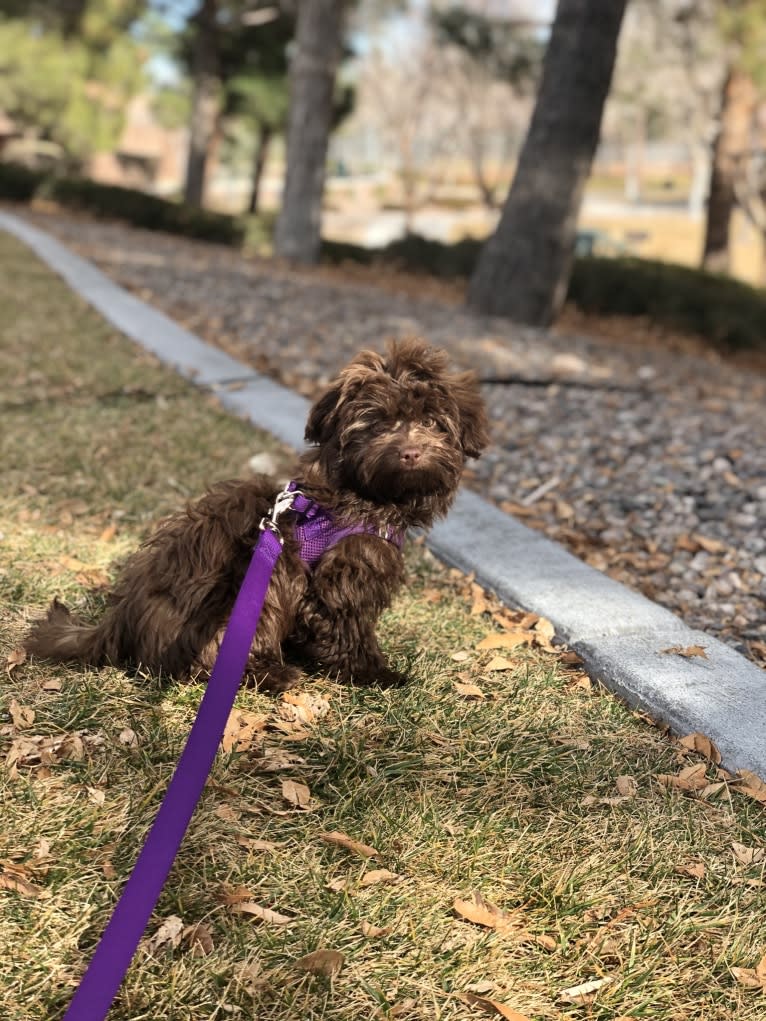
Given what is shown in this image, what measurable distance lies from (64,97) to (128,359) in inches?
1204

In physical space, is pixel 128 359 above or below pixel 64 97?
below

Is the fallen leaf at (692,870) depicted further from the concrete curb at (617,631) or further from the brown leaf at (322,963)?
the brown leaf at (322,963)

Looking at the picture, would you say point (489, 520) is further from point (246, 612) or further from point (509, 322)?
point (509, 322)

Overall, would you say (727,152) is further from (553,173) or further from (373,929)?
(373,929)

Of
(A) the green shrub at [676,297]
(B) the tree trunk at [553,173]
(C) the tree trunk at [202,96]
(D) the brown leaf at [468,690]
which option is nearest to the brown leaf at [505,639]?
(D) the brown leaf at [468,690]

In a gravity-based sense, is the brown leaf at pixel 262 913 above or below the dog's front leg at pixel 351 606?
below

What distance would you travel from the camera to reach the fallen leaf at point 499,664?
138 inches

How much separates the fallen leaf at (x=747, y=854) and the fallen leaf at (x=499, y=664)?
1.06 meters

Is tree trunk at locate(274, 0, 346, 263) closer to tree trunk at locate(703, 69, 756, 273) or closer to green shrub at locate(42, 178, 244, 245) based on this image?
green shrub at locate(42, 178, 244, 245)

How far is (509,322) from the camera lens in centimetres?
1130

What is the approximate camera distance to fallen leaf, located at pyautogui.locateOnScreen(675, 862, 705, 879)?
99.3 inches

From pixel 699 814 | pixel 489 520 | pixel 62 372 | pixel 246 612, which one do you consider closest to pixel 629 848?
pixel 699 814

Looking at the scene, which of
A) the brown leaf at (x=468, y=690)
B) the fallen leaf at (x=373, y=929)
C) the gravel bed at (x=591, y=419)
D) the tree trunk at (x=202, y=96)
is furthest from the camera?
the tree trunk at (x=202, y=96)

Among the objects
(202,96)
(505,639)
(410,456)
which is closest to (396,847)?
(410,456)
